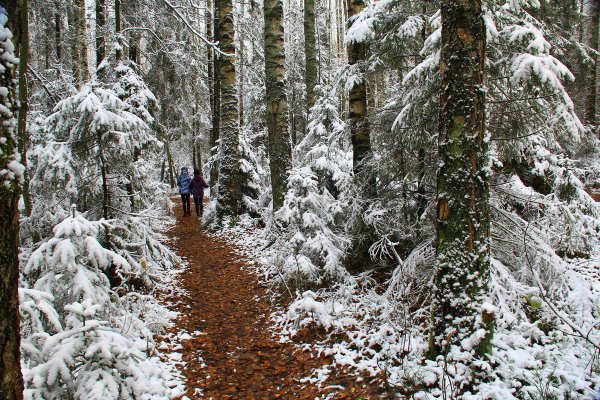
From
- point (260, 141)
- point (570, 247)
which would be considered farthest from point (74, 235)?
point (260, 141)

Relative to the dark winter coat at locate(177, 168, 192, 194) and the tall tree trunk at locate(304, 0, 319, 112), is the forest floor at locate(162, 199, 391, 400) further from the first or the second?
the dark winter coat at locate(177, 168, 192, 194)

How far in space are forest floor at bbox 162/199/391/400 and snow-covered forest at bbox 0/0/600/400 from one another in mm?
32

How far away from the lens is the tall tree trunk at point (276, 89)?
9289 millimetres

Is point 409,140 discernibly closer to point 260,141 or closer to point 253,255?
point 253,255

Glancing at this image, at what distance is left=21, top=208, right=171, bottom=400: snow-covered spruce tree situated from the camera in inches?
113

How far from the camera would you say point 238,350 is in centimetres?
482

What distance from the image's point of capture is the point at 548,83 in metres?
4.39

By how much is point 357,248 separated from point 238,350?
2877 millimetres

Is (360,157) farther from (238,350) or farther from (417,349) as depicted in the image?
(238,350)

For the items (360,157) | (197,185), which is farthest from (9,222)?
(197,185)

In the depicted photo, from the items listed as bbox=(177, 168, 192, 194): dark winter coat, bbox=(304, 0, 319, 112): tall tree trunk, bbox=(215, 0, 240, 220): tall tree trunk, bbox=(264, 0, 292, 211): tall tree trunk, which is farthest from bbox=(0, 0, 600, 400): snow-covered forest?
bbox=(177, 168, 192, 194): dark winter coat

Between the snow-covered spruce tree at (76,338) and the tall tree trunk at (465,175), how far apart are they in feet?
10.1

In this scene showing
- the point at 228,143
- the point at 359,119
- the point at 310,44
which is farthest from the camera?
the point at 310,44

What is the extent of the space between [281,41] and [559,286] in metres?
8.37
